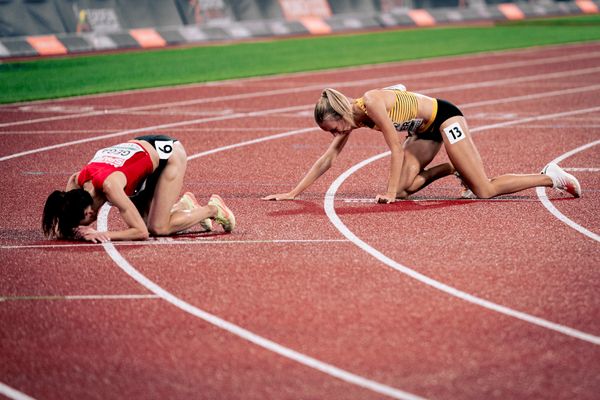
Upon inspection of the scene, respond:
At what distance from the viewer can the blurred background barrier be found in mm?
26703

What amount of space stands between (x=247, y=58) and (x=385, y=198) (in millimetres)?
17420

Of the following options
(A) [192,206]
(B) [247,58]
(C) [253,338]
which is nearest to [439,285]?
(C) [253,338]

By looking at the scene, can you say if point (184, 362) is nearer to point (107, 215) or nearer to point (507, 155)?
point (107, 215)

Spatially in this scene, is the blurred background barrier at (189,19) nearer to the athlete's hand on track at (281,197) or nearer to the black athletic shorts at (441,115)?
the athlete's hand on track at (281,197)

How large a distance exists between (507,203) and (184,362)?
4.97m

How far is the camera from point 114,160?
8414mm

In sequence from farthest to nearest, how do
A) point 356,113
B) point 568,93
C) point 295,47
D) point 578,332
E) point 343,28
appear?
point 343,28 < point 295,47 < point 568,93 < point 356,113 < point 578,332

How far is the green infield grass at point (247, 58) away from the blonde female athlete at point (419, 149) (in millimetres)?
10215

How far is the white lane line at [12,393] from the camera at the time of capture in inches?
214

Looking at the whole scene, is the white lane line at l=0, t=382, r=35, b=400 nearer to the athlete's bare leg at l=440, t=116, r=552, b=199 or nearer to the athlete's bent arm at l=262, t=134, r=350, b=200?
the athlete's bent arm at l=262, t=134, r=350, b=200

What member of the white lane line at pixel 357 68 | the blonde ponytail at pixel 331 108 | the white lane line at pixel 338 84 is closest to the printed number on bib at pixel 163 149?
the blonde ponytail at pixel 331 108

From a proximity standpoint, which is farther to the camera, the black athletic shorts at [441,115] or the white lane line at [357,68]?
the white lane line at [357,68]

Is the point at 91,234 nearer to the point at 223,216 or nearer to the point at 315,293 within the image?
the point at 223,216

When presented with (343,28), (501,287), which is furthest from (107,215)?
(343,28)
